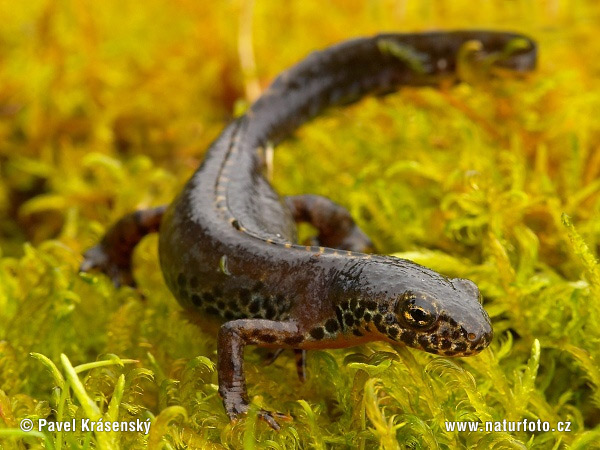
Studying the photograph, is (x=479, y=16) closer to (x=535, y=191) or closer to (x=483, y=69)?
(x=483, y=69)

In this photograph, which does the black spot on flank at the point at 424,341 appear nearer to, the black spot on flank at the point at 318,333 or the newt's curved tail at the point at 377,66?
the black spot on flank at the point at 318,333

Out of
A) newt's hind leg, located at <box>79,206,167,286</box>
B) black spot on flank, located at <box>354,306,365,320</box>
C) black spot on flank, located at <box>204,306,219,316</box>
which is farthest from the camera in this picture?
newt's hind leg, located at <box>79,206,167,286</box>

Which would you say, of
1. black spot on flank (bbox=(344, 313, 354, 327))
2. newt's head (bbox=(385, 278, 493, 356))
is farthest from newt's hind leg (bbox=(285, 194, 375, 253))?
newt's head (bbox=(385, 278, 493, 356))

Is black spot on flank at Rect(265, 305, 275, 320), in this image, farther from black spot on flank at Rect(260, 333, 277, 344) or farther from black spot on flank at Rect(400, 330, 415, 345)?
black spot on flank at Rect(400, 330, 415, 345)

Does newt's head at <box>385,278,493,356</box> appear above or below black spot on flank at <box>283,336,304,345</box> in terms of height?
above

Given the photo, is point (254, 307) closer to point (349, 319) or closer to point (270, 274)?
point (270, 274)

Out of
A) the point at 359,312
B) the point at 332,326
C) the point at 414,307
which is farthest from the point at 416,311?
the point at 332,326

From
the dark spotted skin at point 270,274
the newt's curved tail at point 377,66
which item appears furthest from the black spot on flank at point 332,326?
the newt's curved tail at point 377,66
